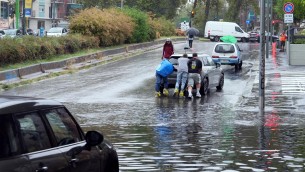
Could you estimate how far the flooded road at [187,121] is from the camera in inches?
517

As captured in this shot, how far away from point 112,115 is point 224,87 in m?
10.9

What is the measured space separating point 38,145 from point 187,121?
12.6 meters

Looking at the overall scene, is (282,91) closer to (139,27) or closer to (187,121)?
(187,121)

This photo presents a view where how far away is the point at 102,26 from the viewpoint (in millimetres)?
46031

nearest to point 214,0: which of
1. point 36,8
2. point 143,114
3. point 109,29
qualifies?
point 36,8

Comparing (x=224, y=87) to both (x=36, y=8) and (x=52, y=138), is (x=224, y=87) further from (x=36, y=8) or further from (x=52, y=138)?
(x=36, y=8)

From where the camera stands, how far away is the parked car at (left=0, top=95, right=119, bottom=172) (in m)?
6.34

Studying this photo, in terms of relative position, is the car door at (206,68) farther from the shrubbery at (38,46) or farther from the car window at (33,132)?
the car window at (33,132)

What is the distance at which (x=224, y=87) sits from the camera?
30547mm

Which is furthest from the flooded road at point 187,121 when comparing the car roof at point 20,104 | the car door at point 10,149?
the car door at point 10,149

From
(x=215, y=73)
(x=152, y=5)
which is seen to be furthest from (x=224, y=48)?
(x=152, y=5)

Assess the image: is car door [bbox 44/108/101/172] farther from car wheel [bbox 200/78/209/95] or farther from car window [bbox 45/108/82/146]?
car wheel [bbox 200/78/209/95]

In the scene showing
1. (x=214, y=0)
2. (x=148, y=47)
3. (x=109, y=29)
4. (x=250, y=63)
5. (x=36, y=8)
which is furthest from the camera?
(x=36, y=8)

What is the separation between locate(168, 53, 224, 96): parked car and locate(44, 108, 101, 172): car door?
19006 mm
